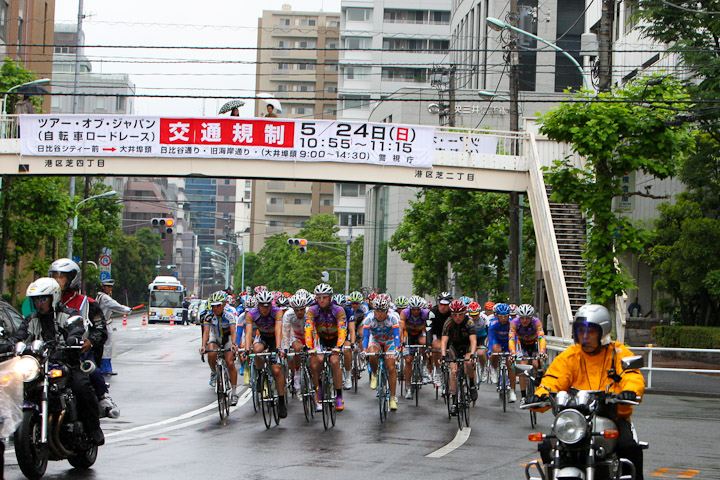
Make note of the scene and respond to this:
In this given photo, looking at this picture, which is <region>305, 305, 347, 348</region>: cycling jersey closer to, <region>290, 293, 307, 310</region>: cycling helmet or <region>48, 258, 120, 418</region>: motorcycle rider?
<region>290, 293, 307, 310</region>: cycling helmet

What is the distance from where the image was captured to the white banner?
96.8ft

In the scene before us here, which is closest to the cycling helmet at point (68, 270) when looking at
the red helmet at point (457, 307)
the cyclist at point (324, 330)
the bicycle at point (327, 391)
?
the cyclist at point (324, 330)

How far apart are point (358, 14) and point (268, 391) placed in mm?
102996

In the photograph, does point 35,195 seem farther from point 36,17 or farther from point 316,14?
point 316,14

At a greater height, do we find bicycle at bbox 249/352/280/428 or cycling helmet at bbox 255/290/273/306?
cycling helmet at bbox 255/290/273/306

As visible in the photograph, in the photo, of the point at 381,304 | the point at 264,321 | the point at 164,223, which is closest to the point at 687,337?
the point at 381,304

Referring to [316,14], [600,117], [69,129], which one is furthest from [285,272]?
[600,117]

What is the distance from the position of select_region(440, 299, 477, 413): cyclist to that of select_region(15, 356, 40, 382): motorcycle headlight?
24.3ft

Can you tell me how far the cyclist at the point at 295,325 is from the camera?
46.8 feet

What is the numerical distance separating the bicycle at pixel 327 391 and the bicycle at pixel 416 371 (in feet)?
9.73

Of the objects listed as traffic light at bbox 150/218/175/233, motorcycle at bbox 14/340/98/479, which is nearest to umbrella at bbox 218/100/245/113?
traffic light at bbox 150/218/175/233

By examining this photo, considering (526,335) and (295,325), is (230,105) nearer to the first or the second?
(526,335)

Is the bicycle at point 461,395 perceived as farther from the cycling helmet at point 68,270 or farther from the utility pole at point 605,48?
the utility pole at point 605,48

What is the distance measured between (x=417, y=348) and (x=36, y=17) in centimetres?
5132
